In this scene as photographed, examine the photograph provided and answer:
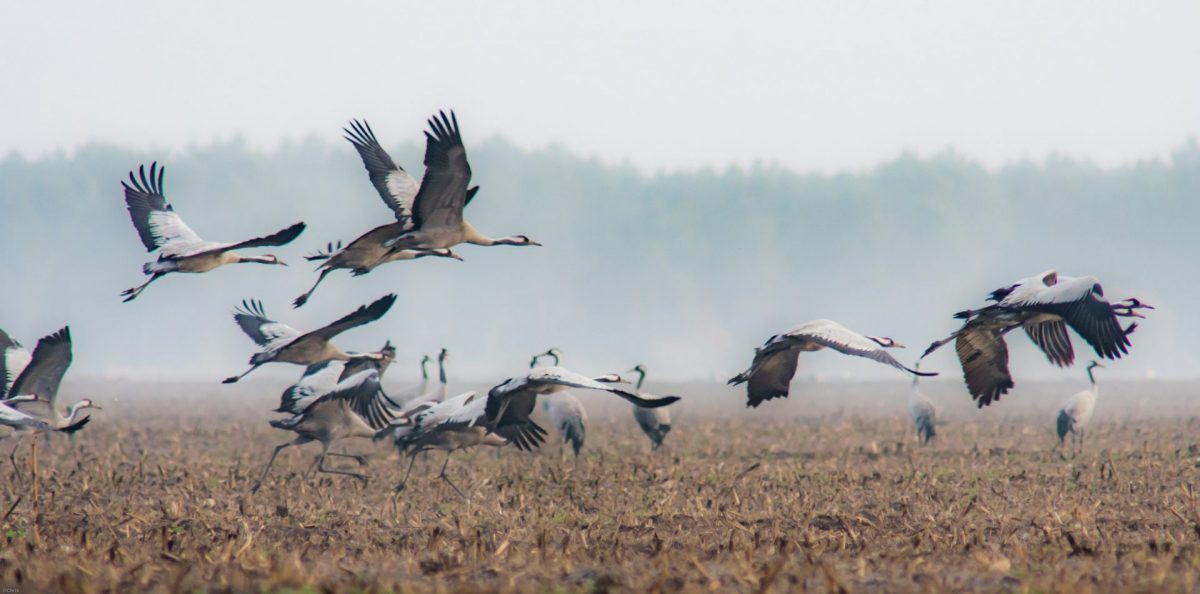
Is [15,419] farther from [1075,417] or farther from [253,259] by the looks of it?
[1075,417]

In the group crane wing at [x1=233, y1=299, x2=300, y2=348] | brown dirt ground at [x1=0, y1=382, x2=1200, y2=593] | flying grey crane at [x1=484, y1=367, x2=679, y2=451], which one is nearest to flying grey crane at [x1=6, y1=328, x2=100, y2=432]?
brown dirt ground at [x1=0, y1=382, x2=1200, y2=593]

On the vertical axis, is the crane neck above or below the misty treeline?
below

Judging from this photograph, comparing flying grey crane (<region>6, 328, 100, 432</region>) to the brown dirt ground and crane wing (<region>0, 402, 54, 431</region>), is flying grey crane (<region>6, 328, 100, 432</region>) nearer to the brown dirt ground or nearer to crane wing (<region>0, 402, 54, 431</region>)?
the brown dirt ground

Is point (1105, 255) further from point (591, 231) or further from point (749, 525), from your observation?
point (749, 525)

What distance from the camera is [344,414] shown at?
47.0 feet

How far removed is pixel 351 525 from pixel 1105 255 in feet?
407

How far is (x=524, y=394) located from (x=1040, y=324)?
4.49 meters

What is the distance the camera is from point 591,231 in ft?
494

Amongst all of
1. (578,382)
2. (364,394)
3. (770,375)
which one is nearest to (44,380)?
(364,394)

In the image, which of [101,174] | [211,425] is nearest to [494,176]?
[101,174]

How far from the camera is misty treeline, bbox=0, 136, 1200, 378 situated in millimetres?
120125

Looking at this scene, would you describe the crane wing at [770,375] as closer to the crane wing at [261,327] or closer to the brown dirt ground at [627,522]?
the brown dirt ground at [627,522]

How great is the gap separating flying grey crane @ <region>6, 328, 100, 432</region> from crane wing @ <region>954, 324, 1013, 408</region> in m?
8.70

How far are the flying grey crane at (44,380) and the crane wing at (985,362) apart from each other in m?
8.70
